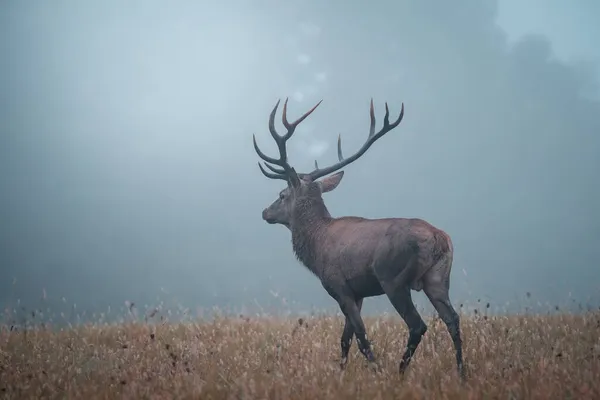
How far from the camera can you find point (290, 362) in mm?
6117

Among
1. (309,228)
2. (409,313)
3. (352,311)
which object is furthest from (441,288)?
(309,228)

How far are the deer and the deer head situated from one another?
1 cm

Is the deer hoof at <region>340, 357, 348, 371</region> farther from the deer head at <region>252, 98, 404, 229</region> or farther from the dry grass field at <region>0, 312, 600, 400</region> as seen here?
the deer head at <region>252, 98, 404, 229</region>

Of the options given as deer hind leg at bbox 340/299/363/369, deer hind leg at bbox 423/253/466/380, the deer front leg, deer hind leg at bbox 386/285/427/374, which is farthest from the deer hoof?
deer hind leg at bbox 423/253/466/380

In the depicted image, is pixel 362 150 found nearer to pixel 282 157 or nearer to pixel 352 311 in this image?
pixel 282 157

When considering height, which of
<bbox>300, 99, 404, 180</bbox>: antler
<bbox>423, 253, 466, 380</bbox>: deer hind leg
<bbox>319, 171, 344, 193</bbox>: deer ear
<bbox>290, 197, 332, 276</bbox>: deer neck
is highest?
<bbox>300, 99, 404, 180</bbox>: antler

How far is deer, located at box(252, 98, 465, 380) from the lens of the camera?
5977 millimetres

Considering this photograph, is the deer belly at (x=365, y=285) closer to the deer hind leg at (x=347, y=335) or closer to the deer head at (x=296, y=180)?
the deer hind leg at (x=347, y=335)

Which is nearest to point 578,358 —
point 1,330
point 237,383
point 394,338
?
point 394,338

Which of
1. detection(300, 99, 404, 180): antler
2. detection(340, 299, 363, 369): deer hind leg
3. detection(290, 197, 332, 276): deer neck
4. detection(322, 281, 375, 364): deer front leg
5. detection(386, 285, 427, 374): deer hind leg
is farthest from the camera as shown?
detection(300, 99, 404, 180): antler

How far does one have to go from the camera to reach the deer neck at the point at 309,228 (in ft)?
24.4

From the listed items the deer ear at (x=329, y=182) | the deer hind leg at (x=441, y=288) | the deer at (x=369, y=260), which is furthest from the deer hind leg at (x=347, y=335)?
the deer ear at (x=329, y=182)

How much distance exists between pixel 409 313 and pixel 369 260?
66 centimetres

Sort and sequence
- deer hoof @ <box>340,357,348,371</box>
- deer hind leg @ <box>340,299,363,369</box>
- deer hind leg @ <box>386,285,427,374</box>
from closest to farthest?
deer hind leg @ <box>386,285,427,374</box>
deer hoof @ <box>340,357,348,371</box>
deer hind leg @ <box>340,299,363,369</box>
